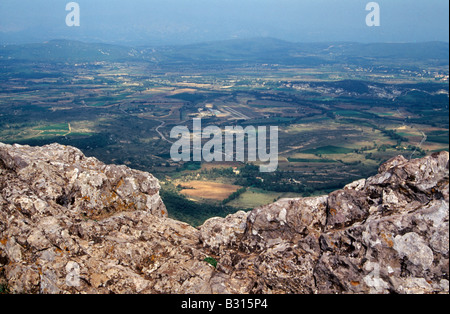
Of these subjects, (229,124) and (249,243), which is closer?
(249,243)

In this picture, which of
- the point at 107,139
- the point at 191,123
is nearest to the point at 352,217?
the point at 107,139

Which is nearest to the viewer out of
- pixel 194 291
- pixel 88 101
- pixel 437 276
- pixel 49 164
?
pixel 437 276

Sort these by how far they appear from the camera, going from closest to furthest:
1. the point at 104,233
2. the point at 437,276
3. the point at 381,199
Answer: the point at 437,276
the point at 381,199
the point at 104,233

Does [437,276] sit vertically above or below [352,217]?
below

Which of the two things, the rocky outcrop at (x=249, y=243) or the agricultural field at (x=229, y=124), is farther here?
the agricultural field at (x=229, y=124)

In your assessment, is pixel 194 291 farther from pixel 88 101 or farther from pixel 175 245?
pixel 88 101

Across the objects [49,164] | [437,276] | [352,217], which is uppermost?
[49,164]

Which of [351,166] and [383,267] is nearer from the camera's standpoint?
[383,267]

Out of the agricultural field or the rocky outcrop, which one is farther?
the agricultural field
